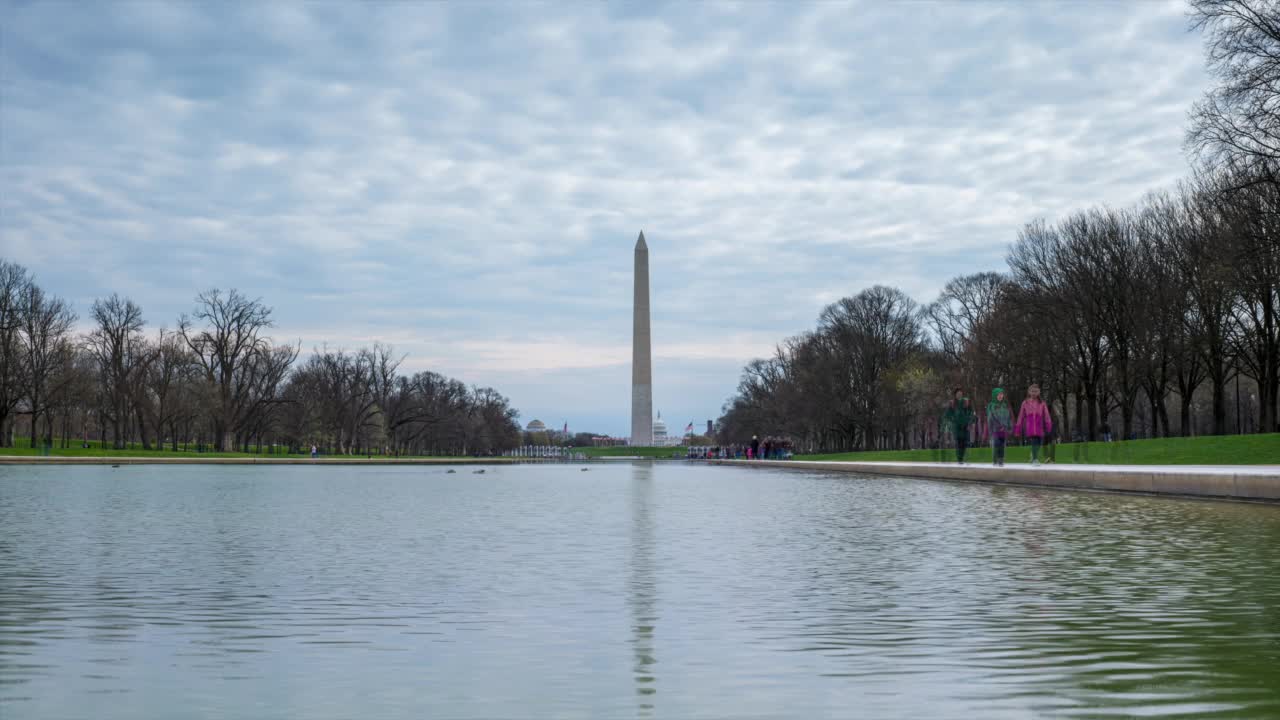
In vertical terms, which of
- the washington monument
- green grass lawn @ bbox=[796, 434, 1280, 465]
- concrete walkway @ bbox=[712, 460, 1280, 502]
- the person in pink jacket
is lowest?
concrete walkway @ bbox=[712, 460, 1280, 502]

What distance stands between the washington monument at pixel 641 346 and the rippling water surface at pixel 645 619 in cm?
6499

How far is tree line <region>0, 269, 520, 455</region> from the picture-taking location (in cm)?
6850

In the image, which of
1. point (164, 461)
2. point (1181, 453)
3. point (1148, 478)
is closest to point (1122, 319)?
point (1181, 453)

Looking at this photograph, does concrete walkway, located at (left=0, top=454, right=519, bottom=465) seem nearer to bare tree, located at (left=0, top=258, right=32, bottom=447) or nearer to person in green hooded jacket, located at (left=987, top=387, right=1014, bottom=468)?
bare tree, located at (left=0, top=258, right=32, bottom=447)

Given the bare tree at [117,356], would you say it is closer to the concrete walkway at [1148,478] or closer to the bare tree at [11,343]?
the bare tree at [11,343]

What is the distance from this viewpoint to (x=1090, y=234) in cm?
5481

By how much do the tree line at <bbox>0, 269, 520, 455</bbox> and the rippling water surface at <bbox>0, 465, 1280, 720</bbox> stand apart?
59.1m

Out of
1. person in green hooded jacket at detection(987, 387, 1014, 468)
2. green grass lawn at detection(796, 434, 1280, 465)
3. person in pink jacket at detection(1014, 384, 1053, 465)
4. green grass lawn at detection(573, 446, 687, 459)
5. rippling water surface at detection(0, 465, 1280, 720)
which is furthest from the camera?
green grass lawn at detection(573, 446, 687, 459)

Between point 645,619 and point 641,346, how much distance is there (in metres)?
74.9

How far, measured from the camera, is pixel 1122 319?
2062 inches

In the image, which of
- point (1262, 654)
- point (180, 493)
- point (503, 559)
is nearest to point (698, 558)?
point (503, 559)

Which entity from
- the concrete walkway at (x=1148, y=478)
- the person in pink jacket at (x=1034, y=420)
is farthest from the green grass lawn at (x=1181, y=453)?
the person in pink jacket at (x=1034, y=420)

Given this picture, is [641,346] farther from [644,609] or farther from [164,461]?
[644,609]

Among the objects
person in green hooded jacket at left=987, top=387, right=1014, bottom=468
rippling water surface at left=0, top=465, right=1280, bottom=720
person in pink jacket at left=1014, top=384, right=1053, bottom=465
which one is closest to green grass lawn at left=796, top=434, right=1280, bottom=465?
person in green hooded jacket at left=987, top=387, right=1014, bottom=468
